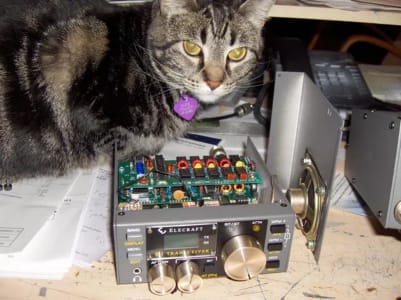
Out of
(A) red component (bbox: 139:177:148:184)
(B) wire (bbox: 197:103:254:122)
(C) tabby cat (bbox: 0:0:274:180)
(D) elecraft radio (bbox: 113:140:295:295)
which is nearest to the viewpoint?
(D) elecraft radio (bbox: 113:140:295:295)

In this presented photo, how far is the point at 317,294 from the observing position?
71 centimetres

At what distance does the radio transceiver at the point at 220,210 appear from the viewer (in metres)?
0.68

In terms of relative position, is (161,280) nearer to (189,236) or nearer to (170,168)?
(189,236)

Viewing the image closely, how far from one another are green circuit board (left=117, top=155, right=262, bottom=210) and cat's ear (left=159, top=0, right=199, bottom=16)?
32 centimetres

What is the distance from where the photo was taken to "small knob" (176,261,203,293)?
2.25 feet

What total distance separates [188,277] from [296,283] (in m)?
0.20

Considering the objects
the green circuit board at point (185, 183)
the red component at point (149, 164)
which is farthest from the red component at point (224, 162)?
the red component at point (149, 164)

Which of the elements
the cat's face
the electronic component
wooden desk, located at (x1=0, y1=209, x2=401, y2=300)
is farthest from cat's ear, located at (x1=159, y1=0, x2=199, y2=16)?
wooden desk, located at (x1=0, y1=209, x2=401, y2=300)

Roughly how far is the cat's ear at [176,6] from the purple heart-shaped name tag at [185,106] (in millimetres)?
194

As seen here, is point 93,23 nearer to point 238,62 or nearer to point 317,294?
point 238,62

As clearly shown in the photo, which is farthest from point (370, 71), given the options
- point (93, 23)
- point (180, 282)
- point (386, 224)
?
point (180, 282)

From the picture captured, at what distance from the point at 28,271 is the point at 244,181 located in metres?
0.42

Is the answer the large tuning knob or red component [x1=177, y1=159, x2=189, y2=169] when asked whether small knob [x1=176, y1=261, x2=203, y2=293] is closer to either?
the large tuning knob

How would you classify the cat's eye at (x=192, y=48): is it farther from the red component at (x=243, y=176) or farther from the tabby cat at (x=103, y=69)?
the red component at (x=243, y=176)
